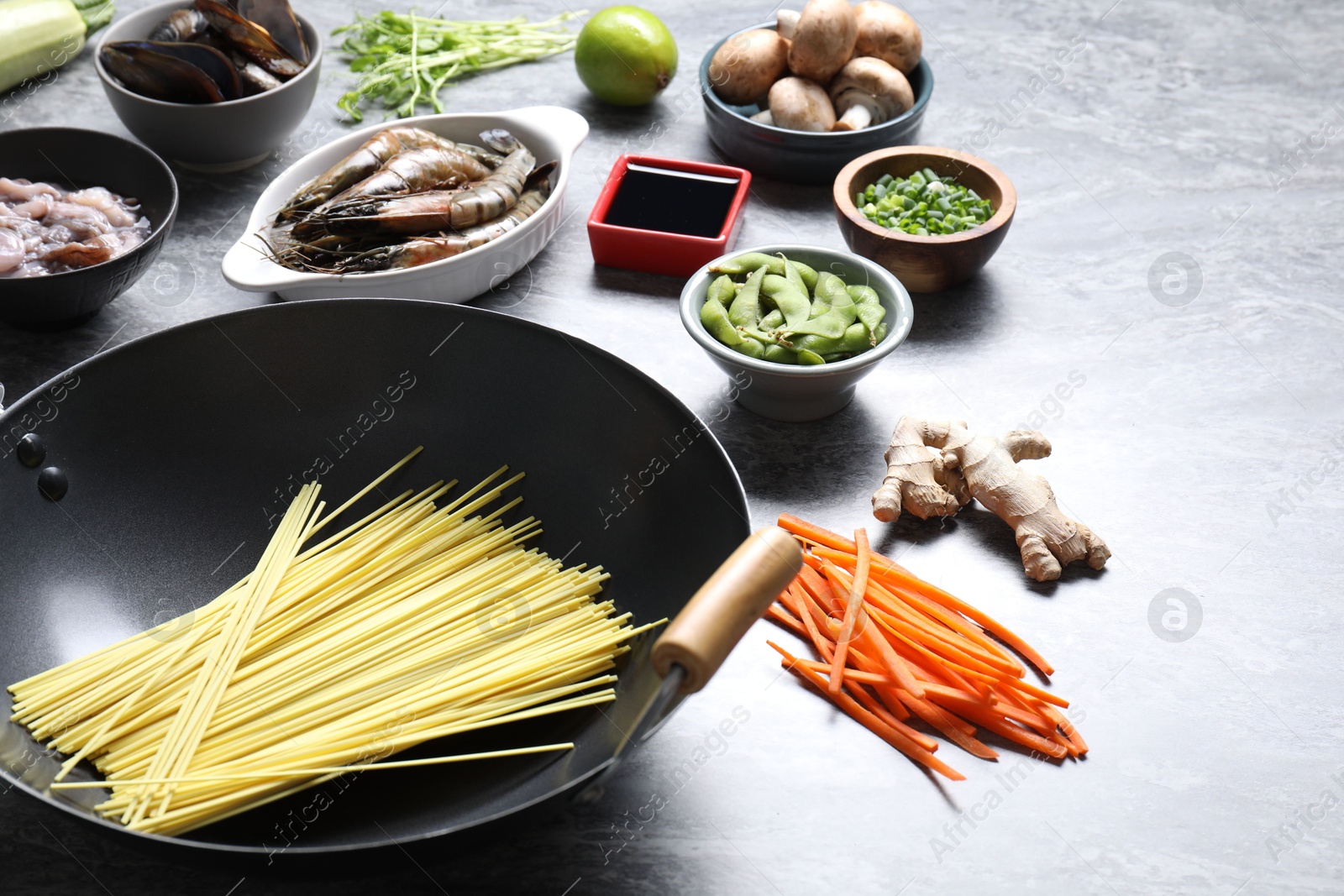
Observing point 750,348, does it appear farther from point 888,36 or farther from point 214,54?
point 214,54

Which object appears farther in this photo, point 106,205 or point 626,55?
point 626,55

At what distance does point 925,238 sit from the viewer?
149 cm

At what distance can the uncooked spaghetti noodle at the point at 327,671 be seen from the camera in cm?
86

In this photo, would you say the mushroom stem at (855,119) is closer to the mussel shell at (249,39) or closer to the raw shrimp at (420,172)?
the raw shrimp at (420,172)

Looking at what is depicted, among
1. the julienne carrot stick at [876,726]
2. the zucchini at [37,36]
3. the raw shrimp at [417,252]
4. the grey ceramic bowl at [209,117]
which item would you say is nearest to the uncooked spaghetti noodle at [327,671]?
the julienne carrot stick at [876,726]

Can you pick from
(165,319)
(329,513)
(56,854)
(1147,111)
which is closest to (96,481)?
(329,513)

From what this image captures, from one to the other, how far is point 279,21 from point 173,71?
8.9 inches

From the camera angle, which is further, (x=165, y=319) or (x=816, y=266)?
(x=165, y=319)

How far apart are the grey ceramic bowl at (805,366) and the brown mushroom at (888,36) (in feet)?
1.83

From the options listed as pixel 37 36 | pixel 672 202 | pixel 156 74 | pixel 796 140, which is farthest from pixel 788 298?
pixel 37 36

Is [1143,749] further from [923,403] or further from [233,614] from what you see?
[233,614]

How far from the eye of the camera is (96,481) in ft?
3.64

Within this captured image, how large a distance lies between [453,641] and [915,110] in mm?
1248

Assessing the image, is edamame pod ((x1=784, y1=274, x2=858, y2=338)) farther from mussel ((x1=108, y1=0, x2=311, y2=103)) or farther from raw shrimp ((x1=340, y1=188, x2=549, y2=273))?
mussel ((x1=108, y1=0, x2=311, y2=103))
